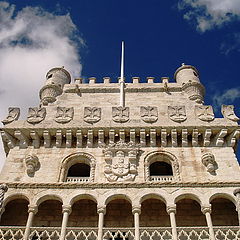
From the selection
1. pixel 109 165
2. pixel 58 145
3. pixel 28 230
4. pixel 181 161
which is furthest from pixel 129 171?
pixel 28 230

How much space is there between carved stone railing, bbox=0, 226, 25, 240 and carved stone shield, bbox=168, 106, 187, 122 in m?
9.24

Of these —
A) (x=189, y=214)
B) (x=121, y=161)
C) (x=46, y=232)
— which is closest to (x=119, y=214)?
(x=121, y=161)

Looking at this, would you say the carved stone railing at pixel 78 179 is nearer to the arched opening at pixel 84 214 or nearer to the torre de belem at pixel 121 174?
the torre de belem at pixel 121 174

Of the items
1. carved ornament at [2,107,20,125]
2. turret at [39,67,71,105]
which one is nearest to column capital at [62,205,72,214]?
carved ornament at [2,107,20,125]

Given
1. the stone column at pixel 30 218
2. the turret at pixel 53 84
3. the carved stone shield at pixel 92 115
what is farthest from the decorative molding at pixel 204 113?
the stone column at pixel 30 218

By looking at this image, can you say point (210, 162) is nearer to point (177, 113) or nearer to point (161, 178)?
point (161, 178)

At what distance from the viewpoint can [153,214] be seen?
18.5 m

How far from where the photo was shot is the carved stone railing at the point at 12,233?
16.5 m

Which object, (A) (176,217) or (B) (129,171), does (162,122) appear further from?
(A) (176,217)

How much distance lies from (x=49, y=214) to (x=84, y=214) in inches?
62.3

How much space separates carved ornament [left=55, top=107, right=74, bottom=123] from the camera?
21.3 m

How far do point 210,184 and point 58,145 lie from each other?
24.9 feet

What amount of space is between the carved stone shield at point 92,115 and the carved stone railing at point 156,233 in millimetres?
6776

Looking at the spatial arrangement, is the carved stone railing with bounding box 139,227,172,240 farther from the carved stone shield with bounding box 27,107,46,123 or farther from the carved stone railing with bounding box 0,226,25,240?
the carved stone shield with bounding box 27,107,46,123
